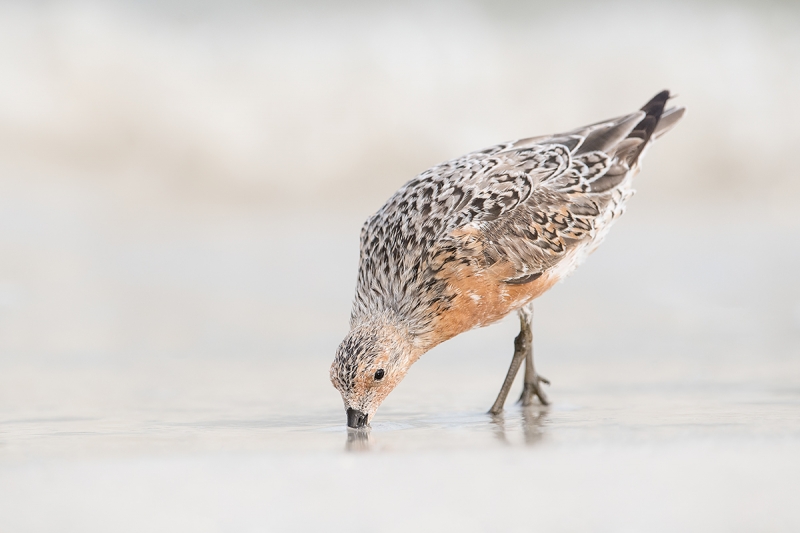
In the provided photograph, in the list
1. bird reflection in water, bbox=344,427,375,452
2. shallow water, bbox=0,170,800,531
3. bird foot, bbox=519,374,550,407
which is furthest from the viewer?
bird foot, bbox=519,374,550,407

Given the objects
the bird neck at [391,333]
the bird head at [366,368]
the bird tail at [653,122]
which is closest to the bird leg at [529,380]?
the bird neck at [391,333]

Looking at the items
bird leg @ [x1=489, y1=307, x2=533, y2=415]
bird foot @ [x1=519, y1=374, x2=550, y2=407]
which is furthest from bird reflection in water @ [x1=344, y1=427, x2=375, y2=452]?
bird foot @ [x1=519, y1=374, x2=550, y2=407]

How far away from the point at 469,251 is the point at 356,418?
4.46 ft

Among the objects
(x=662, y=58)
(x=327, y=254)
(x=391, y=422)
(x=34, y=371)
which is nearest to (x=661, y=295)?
(x=327, y=254)

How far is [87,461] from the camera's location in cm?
503

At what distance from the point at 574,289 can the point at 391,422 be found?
5.43 metres

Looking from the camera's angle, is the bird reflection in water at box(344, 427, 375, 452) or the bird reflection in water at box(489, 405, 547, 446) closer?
the bird reflection in water at box(344, 427, 375, 452)

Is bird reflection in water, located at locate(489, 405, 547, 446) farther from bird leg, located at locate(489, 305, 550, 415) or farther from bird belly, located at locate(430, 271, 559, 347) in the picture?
bird belly, located at locate(430, 271, 559, 347)

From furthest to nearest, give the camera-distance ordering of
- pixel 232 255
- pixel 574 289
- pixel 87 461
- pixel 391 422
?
pixel 232 255
pixel 574 289
pixel 391 422
pixel 87 461

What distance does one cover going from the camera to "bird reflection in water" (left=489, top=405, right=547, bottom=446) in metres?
5.63

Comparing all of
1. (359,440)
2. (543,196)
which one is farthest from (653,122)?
(359,440)

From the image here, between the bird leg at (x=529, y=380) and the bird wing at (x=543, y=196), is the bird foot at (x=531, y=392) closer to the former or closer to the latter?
the bird leg at (x=529, y=380)

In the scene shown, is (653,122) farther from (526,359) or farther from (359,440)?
(359,440)

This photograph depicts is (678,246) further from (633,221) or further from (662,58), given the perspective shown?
(662,58)
